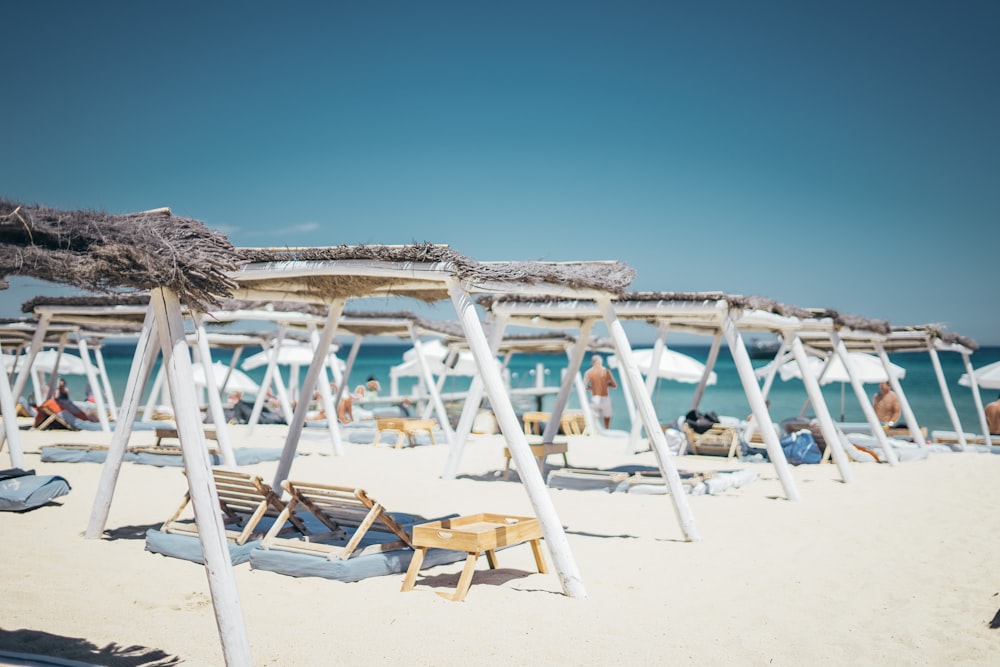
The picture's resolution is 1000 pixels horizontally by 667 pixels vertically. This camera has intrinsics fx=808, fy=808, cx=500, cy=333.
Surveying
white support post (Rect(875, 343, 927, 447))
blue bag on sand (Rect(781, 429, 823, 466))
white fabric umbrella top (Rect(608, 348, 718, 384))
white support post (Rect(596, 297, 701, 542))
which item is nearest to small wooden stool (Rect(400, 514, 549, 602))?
white support post (Rect(596, 297, 701, 542))

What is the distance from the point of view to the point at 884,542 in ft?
25.3

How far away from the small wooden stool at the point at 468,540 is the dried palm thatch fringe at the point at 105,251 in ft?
8.17

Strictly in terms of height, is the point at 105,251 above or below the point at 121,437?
above

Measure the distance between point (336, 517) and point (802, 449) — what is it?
10.2 metres

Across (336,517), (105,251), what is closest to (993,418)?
(336,517)

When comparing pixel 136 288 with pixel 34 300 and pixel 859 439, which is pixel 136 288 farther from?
pixel 859 439

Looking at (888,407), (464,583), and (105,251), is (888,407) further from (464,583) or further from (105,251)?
(105,251)

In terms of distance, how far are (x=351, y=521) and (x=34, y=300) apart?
341 inches

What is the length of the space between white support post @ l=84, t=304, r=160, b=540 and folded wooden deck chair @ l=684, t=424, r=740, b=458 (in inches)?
421

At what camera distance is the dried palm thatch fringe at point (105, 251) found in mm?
3863

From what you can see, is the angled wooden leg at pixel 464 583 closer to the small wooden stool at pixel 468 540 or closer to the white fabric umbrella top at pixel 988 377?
the small wooden stool at pixel 468 540

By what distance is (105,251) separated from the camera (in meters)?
3.91

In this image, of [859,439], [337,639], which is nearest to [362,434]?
[859,439]

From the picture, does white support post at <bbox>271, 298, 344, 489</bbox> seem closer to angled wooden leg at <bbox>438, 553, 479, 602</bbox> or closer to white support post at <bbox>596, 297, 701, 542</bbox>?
white support post at <bbox>596, 297, 701, 542</bbox>
